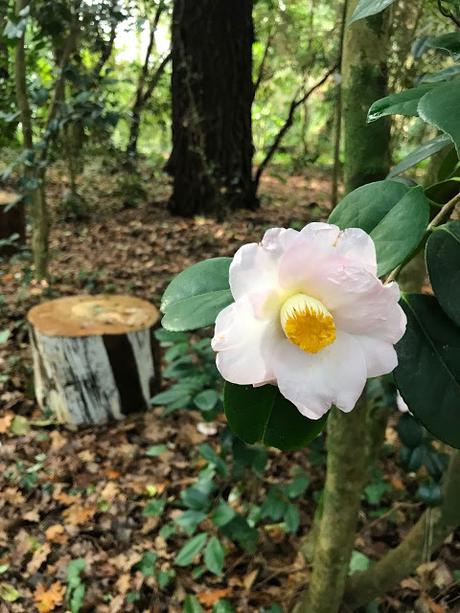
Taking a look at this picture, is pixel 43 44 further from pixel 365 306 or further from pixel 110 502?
pixel 365 306

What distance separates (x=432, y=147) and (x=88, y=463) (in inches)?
90.7

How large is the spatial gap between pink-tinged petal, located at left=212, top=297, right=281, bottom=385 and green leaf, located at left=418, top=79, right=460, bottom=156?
0.22 metres

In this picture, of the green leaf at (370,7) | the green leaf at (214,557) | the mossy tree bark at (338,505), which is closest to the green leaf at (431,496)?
the mossy tree bark at (338,505)

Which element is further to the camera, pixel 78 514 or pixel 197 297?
pixel 78 514

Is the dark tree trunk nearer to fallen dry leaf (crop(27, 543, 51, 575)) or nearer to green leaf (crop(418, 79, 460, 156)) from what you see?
fallen dry leaf (crop(27, 543, 51, 575))

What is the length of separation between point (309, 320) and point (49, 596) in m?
1.97

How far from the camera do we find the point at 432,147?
2.61 ft

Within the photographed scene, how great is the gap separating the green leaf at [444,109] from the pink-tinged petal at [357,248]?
107mm

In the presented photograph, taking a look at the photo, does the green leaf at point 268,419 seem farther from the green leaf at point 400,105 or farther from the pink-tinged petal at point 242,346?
the green leaf at point 400,105

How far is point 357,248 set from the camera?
507 millimetres

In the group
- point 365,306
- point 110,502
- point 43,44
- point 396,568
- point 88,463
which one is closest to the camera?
point 365,306

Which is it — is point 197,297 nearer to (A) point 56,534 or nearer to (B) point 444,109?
(B) point 444,109

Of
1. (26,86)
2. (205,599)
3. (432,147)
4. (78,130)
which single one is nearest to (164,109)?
(78,130)

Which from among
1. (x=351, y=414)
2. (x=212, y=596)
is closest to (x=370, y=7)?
(x=351, y=414)
